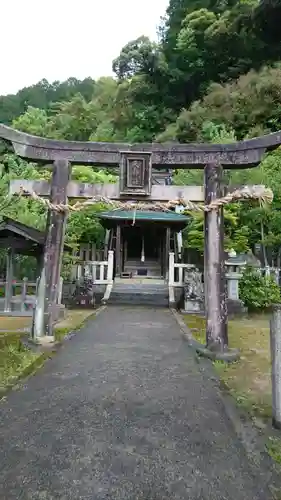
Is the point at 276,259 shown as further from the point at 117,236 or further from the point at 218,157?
the point at 218,157

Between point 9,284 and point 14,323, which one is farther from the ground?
point 9,284

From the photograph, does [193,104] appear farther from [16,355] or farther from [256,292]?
[16,355]

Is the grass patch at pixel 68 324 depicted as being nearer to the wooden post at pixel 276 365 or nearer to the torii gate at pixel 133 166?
the torii gate at pixel 133 166

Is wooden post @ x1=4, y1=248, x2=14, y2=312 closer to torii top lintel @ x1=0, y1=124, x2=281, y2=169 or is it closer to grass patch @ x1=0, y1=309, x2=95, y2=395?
grass patch @ x1=0, y1=309, x2=95, y2=395

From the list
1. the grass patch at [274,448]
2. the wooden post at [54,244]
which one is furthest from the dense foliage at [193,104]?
the grass patch at [274,448]

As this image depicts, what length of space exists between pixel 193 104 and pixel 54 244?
27043 millimetres

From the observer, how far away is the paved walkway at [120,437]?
2455mm

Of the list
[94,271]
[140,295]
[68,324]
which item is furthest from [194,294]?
[94,271]

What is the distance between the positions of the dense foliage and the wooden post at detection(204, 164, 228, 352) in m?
9.19

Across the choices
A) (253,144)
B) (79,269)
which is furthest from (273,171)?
(253,144)

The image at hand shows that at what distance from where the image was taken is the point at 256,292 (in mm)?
14289

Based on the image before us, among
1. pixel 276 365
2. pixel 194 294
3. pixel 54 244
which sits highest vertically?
pixel 54 244

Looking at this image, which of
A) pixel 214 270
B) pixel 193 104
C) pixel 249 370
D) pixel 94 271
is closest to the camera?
pixel 249 370

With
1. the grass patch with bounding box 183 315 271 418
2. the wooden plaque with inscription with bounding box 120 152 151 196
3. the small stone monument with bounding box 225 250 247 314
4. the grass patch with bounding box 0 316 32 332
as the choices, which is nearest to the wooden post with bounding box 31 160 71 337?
the wooden plaque with inscription with bounding box 120 152 151 196
